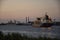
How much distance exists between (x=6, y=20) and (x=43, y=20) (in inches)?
15.5

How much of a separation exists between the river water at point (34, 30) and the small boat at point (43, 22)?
0.12 ft

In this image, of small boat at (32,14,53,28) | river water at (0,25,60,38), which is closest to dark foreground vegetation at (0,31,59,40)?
river water at (0,25,60,38)

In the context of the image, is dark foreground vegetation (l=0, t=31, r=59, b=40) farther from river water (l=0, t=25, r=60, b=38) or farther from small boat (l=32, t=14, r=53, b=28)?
small boat (l=32, t=14, r=53, b=28)

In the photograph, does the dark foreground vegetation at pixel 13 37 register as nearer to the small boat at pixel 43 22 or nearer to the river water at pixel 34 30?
the river water at pixel 34 30

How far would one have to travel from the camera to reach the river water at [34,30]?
1436 mm

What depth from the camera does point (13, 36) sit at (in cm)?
151

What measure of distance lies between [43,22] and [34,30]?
124 mm

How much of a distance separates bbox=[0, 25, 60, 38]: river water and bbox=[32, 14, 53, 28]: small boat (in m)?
0.04

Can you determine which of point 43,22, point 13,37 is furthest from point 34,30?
point 13,37

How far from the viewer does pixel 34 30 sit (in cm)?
147

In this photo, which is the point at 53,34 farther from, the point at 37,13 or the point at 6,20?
the point at 6,20

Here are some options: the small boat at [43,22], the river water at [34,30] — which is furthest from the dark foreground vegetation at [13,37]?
the small boat at [43,22]

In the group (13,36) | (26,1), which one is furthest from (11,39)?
(26,1)

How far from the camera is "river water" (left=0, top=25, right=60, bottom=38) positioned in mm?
1436
